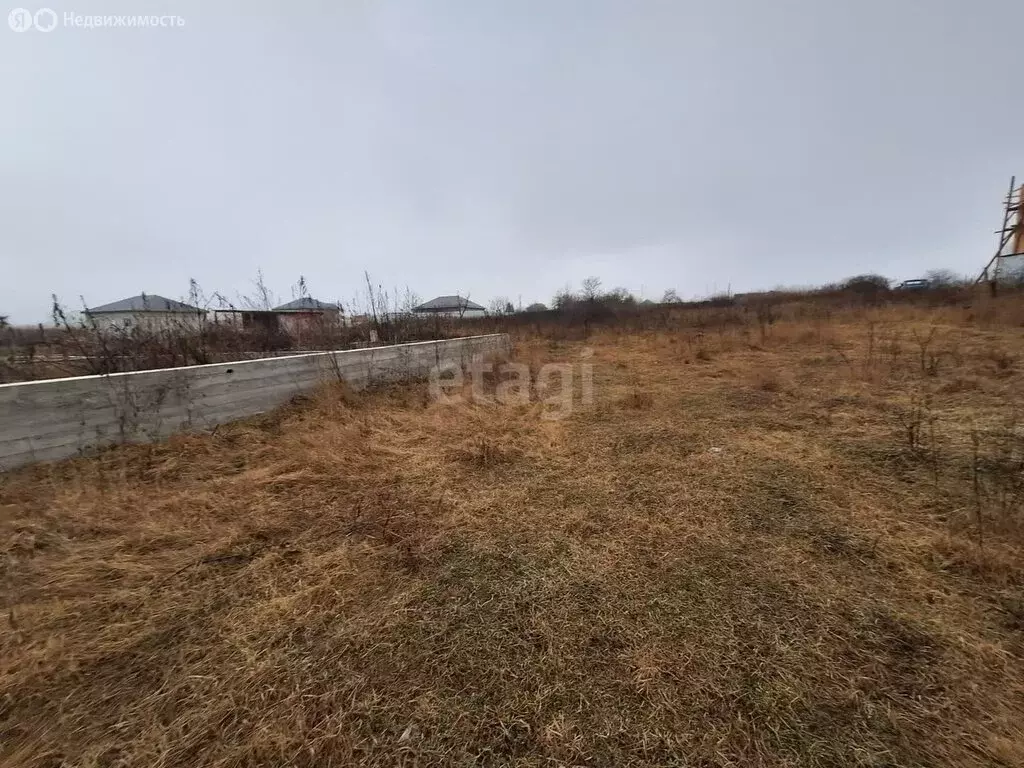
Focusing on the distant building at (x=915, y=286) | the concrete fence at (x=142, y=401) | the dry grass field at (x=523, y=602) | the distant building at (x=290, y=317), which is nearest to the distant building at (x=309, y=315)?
the distant building at (x=290, y=317)

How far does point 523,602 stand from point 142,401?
173 inches

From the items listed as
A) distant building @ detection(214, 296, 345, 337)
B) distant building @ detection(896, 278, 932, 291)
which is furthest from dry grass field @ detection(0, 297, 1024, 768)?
distant building @ detection(896, 278, 932, 291)

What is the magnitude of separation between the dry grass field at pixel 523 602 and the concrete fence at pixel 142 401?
0.84 feet

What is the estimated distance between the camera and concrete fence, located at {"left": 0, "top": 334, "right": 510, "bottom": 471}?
321 centimetres


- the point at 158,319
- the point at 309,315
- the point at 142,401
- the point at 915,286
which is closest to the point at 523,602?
the point at 142,401

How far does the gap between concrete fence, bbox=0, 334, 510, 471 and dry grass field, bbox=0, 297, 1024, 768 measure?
0.26m

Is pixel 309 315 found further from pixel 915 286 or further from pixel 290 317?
pixel 915 286

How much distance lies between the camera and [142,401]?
3.92m

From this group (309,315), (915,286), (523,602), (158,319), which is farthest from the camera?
(915,286)

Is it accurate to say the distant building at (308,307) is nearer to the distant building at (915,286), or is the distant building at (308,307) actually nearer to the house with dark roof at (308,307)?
the house with dark roof at (308,307)

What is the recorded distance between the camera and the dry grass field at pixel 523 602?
4.20 ft

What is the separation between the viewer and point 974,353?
7363 mm

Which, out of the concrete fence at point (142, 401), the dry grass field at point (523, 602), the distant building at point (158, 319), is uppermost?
the distant building at point (158, 319)

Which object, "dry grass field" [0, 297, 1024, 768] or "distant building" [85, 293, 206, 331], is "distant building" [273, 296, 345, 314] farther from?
"dry grass field" [0, 297, 1024, 768]
